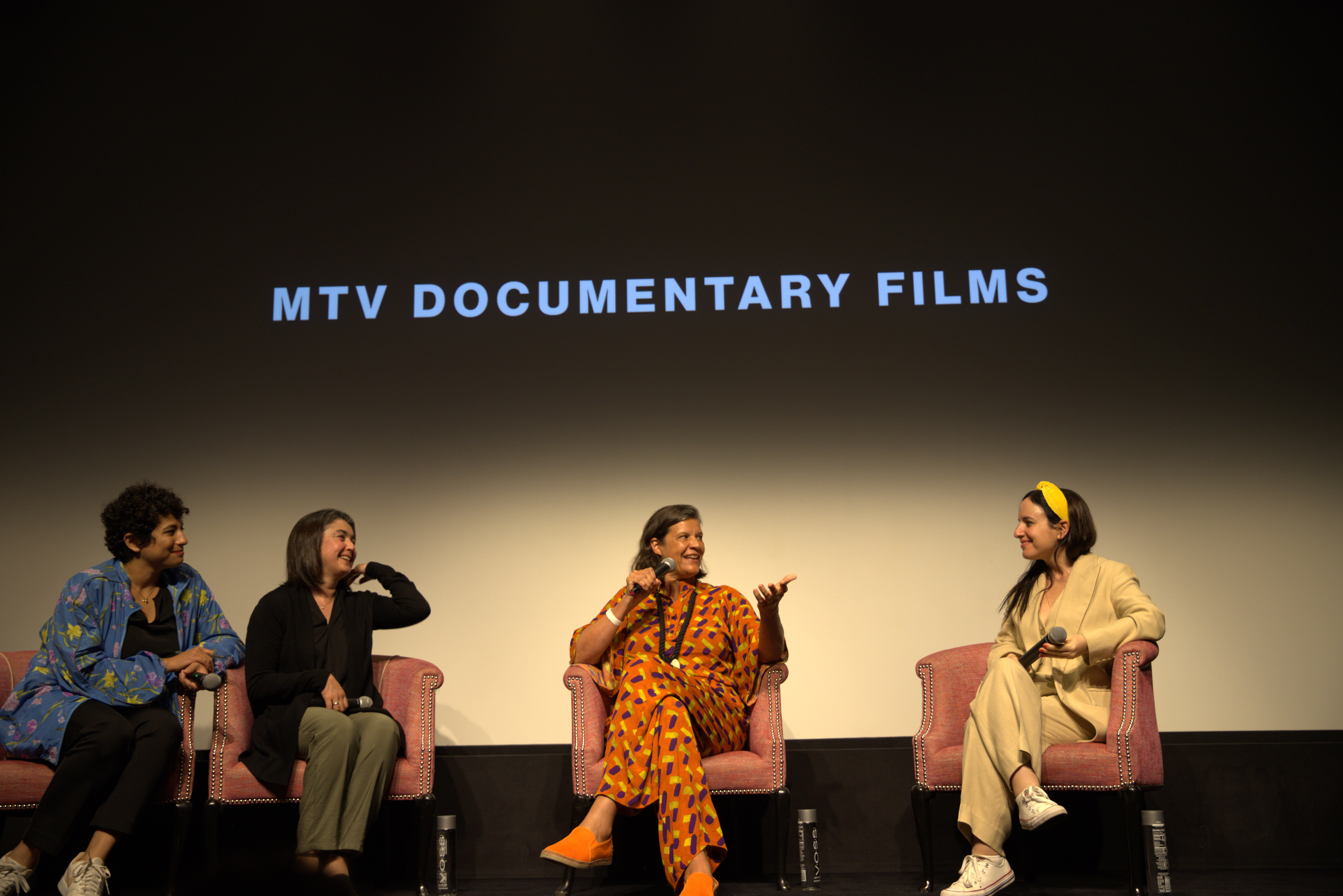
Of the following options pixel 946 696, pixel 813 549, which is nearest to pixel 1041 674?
pixel 946 696

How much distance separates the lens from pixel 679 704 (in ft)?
9.99

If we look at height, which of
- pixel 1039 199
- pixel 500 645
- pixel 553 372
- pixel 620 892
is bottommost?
pixel 620 892

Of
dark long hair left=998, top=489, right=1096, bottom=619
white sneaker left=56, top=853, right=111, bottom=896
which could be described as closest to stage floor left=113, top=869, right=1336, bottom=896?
white sneaker left=56, top=853, right=111, bottom=896

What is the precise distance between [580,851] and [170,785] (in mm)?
1241

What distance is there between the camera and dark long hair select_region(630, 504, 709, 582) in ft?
11.7

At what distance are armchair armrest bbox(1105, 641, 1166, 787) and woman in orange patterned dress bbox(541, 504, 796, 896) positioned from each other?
94 centimetres

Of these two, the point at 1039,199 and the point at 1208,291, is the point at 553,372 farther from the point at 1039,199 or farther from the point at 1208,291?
the point at 1208,291

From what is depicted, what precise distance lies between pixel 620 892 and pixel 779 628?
0.93 m

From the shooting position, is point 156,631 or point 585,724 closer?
point 585,724

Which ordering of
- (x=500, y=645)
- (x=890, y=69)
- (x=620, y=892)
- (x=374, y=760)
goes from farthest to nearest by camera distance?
1. (x=890, y=69)
2. (x=500, y=645)
3. (x=620, y=892)
4. (x=374, y=760)

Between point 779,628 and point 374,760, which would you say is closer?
point 374,760

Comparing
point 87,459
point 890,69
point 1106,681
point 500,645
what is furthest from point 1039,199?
point 87,459

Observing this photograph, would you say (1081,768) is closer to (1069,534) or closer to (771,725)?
(1069,534)

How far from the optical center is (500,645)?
13.5 feet
